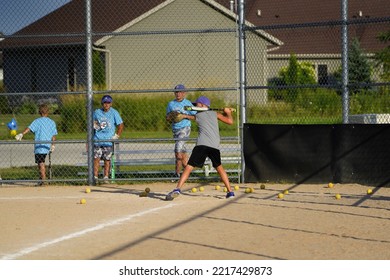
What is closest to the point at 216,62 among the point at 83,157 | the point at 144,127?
the point at 144,127

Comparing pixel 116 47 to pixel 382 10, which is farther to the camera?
pixel 382 10

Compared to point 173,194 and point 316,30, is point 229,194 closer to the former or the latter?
point 173,194

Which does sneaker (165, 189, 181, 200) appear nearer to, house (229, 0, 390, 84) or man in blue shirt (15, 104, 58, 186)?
man in blue shirt (15, 104, 58, 186)

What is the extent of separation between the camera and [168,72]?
1000 inches

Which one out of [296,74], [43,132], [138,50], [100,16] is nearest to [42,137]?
[43,132]

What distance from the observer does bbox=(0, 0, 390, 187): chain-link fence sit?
15.3 meters

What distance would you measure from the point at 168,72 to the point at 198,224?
15.3 meters

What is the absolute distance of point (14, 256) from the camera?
8469 millimetres

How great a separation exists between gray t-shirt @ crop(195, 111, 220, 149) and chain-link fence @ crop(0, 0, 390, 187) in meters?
1.75

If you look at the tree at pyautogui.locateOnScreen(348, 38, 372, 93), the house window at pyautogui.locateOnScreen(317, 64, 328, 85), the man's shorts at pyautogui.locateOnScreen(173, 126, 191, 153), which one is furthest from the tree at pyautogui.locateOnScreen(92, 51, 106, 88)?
the tree at pyautogui.locateOnScreen(348, 38, 372, 93)

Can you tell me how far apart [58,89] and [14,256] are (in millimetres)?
11304

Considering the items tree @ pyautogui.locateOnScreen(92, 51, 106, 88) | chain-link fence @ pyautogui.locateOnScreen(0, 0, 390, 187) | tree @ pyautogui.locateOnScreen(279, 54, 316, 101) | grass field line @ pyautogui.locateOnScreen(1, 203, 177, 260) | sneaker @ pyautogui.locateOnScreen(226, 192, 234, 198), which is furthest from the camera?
tree @ pyautogui.locateOnScreen(92, 51, 106, 88)
